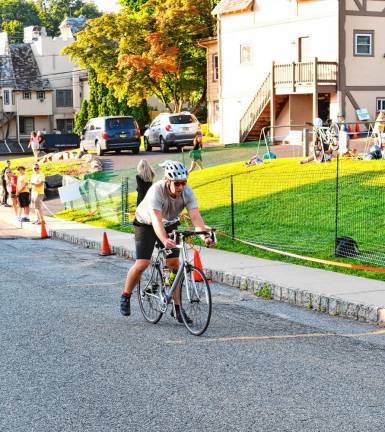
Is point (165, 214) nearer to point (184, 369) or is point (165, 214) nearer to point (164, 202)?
point (164, 202)

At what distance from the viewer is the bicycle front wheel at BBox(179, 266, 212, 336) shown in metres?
9.33

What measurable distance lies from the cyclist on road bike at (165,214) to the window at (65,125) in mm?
68608

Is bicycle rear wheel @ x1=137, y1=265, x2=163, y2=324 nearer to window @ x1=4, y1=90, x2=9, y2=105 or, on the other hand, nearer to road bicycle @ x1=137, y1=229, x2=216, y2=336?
road bicycle @ x1=137, y1=229, x2=216, y2=336

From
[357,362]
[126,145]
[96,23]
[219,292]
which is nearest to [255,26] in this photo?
[126,145]

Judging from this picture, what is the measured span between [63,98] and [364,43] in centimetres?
4229

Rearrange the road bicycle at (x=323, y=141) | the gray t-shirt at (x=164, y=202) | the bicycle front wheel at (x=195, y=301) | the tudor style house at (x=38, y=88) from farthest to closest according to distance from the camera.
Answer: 1. the tudor style house at (x=38, y=88)
2. the road bicycle at (x=323, y=141)
3. the gray t-shirt at (x=164, y=202)
4. the bicycle front wheel at (x=195, y=301)

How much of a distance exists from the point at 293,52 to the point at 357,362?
33.6 meters

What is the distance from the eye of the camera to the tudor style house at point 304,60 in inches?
1505

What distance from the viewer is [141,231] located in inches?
393

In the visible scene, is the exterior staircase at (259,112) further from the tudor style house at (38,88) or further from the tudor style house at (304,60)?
the tudor style house at (38,88)

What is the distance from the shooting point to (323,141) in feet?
82.3

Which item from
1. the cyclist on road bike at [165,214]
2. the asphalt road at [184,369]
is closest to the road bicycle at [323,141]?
the asphalt road at [184,369]

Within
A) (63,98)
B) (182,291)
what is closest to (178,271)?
(182,291)

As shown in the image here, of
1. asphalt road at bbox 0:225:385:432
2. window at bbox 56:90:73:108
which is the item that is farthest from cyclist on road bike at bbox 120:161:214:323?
window at bbox 56:90:73:108
